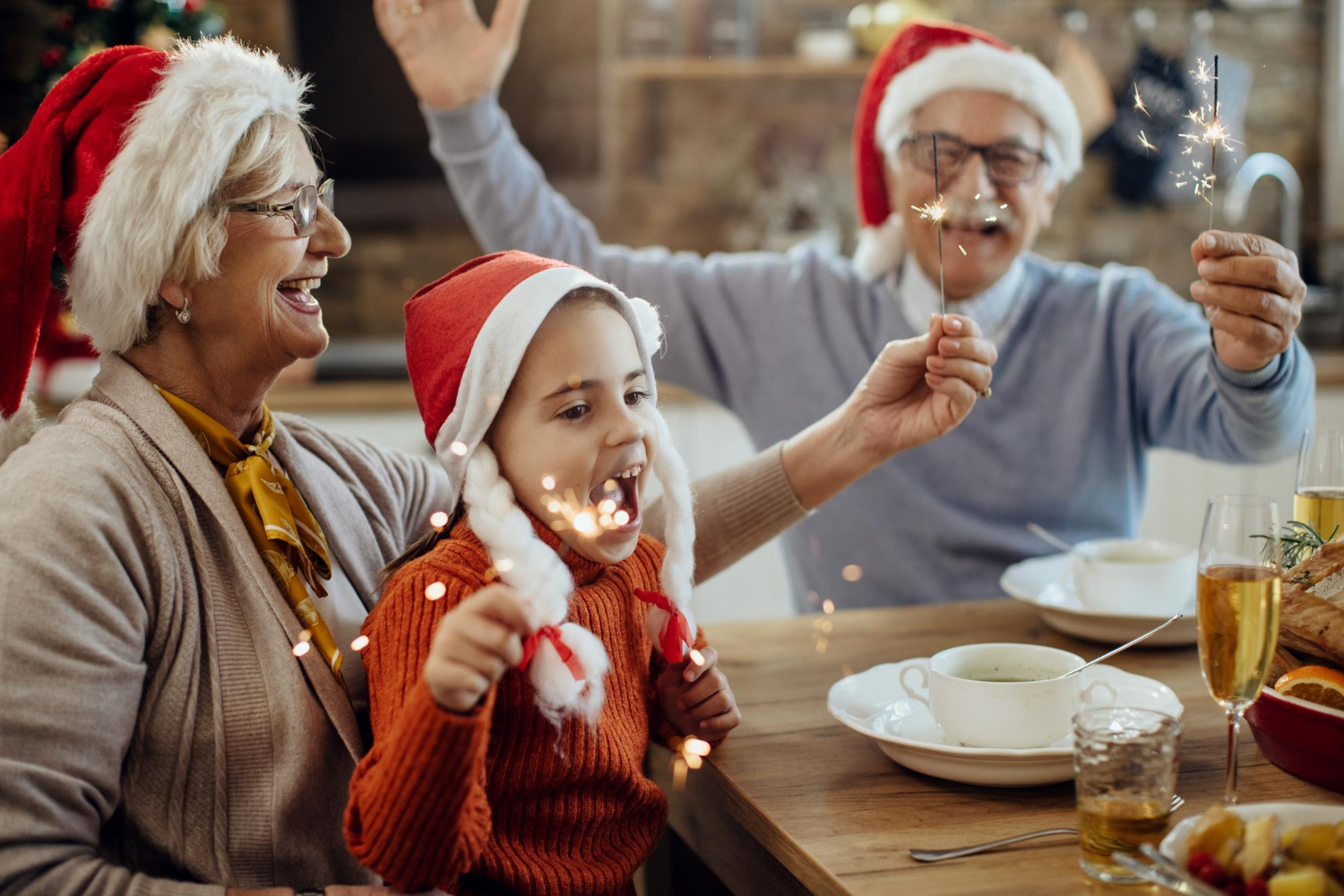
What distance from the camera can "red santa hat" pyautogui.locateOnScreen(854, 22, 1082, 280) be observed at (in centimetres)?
180

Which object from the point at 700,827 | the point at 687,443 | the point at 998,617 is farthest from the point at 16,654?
the point at 687,443

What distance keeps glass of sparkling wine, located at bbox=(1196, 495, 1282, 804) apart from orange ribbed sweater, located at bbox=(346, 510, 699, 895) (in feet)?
1.66

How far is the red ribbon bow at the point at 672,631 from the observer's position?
1.12 m

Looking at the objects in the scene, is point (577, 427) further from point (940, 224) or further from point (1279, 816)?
point (940, 224)

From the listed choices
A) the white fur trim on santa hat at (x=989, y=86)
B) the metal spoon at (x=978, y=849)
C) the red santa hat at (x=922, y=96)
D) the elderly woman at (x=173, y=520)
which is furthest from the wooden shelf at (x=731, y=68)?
the metal spoon at (x=978, y=849)

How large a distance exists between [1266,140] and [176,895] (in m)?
4.14

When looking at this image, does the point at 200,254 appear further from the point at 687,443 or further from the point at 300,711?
the point at 687,443

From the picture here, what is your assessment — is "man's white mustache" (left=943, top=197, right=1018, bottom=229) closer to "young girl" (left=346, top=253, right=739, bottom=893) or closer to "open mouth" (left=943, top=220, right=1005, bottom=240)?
"open mouth" (left=943, top=220, right=1005, bottom=240)

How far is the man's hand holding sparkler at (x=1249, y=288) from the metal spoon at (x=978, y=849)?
582 millimetres

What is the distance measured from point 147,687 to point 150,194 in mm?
429

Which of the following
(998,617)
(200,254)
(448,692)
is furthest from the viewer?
(998,617)

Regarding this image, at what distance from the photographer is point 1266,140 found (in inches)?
156

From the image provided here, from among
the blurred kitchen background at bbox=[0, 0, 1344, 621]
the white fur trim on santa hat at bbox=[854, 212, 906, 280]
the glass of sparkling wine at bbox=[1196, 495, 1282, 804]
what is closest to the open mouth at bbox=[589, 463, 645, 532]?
the glass of sparkling wine at bbox=[1196, 495, 1282, 804]

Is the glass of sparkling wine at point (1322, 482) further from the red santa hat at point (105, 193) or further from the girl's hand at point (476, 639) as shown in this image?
the red santa hat at point (105, 193)
